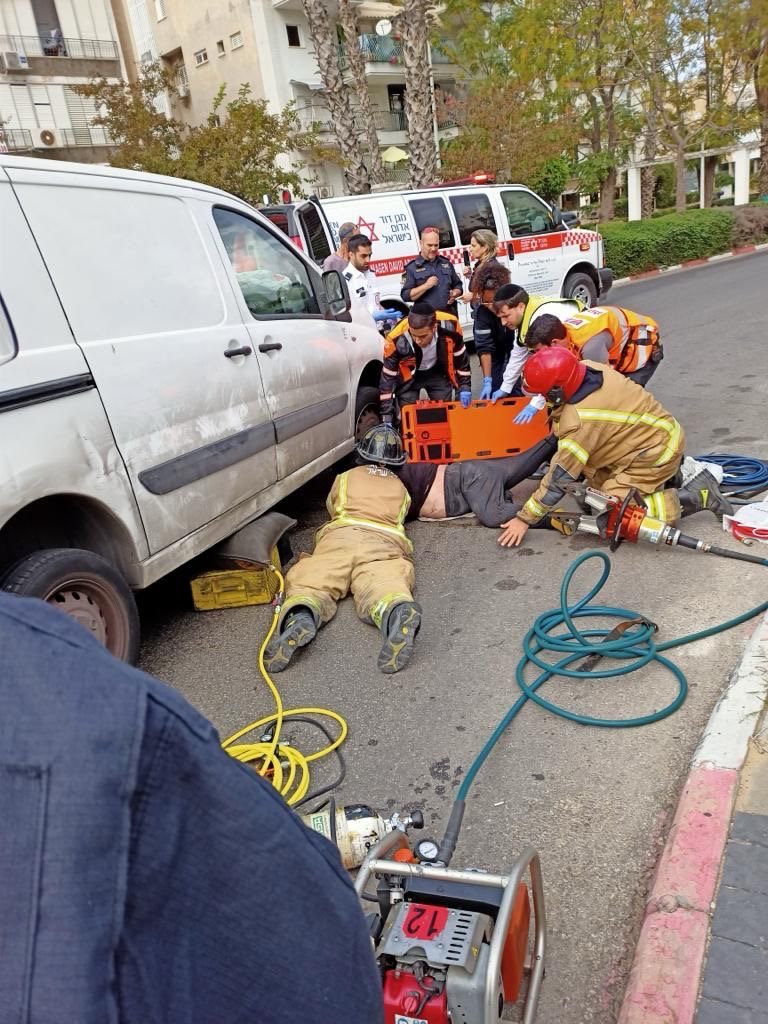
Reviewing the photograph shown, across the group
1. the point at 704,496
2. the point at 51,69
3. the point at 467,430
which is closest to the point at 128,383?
the point at 467,430

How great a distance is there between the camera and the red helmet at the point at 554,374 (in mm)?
4242

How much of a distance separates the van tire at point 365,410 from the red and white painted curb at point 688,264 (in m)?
12.9

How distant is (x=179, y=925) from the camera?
2.24 feet

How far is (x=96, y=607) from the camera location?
3334 mm

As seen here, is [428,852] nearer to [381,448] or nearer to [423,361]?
[381,448]

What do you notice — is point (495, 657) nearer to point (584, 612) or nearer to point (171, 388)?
point (584, 612)

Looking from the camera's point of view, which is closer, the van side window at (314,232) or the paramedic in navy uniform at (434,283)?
the paramedic in navy uniform at (434,283)

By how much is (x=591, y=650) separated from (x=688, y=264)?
779 inches

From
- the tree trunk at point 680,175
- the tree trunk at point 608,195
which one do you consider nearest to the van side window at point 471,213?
the tree trunk at point 680,175

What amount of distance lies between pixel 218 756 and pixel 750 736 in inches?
96.4

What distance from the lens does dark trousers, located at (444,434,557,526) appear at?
16.5ft

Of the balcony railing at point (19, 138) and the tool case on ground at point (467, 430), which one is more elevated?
the balcony railing at point (19, 138)

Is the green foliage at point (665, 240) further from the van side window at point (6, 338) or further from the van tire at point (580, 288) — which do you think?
the van side window at point (6, 338)

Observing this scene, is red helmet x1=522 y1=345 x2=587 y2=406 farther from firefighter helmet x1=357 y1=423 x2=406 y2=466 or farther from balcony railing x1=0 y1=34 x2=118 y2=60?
balcony railing x1=0 y1=34 x2=118 y2=60
